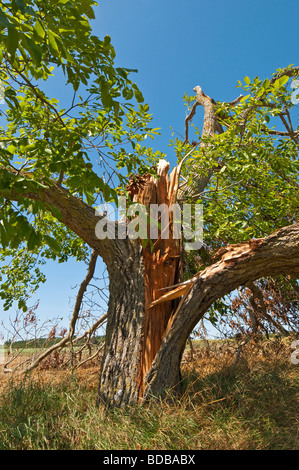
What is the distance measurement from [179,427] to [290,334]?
5.56m

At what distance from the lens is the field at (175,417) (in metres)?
3.57

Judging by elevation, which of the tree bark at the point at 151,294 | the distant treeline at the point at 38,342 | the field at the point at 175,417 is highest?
the tree bark at the point at 151,294

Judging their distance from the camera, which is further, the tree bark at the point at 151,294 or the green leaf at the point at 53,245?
the tree bark at the point at 151,294

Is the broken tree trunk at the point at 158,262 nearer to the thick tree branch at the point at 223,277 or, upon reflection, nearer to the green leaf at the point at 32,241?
the thick tree branch at the point at 223,277

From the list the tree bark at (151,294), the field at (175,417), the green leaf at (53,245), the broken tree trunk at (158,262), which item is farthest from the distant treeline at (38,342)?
the green leaf at (53,245)

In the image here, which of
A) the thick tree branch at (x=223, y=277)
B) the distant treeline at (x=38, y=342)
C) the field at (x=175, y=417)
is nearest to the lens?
the field at (x=175, y=417)

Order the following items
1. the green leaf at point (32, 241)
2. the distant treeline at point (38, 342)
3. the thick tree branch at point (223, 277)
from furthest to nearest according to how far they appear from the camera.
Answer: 1. the distant treeline at point (38, 342)
2. the thick tree branch at point (223, 277)
3. the green leaf at point (32, 241)

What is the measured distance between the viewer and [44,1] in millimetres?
3045

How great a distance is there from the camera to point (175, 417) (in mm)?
3902

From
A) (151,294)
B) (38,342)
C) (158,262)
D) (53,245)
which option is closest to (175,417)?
(151,294)

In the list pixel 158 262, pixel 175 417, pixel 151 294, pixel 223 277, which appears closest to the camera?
pixel 175 417

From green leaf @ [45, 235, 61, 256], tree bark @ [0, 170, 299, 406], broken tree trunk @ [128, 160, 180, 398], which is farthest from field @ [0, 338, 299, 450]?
green leaf @ [45, 235, 61, 256]

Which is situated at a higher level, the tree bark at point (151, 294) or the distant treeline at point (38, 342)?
the tree bark at point (151, 294)

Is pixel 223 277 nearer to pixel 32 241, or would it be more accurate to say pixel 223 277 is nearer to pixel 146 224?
pixel 146 224
